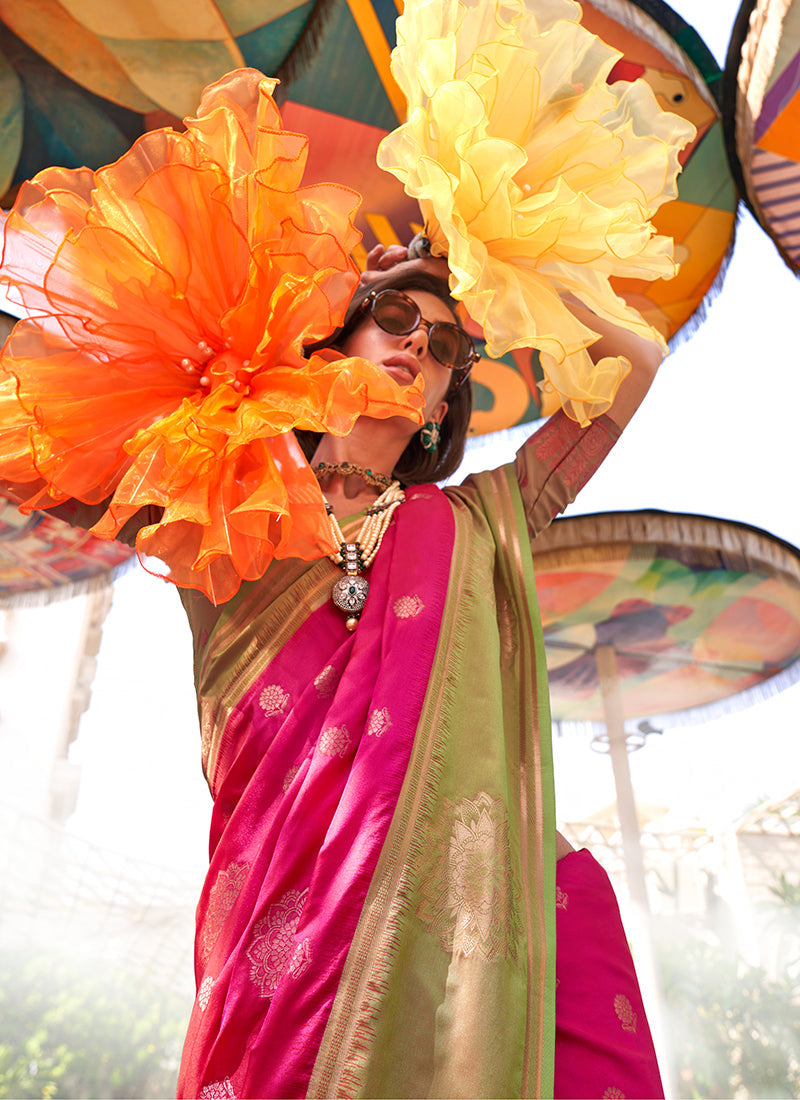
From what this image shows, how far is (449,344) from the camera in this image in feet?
3.59

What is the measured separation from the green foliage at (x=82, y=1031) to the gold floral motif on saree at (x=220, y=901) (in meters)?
1.53

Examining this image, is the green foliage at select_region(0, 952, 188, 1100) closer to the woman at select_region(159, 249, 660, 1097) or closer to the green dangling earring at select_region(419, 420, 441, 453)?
the woman at select_region(159, 249, 660, 1097)

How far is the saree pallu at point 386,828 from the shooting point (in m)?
0.58

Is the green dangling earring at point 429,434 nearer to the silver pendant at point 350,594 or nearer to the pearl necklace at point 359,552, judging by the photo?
the pearl necklace at point 359,552

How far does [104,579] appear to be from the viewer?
2242 mm

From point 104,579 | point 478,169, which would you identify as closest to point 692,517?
point 478,169

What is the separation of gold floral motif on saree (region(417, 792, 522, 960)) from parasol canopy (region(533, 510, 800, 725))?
149 centimetres

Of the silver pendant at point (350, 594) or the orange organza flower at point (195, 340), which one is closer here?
the orange organza flower at point (195, 340)

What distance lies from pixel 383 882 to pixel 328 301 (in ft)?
1.71

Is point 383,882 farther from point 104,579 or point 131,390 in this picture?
point 104,579

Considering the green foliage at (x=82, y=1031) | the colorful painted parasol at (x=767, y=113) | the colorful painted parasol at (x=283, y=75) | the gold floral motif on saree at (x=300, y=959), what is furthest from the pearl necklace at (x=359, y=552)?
the green foliage at (x=82, y=1031)

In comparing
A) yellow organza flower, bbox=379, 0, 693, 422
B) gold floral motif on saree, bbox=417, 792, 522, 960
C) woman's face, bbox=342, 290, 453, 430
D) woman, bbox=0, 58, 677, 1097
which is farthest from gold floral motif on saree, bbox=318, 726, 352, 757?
woman's face, bbox=342, 290, 453, 430

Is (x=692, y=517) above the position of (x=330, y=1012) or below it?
above

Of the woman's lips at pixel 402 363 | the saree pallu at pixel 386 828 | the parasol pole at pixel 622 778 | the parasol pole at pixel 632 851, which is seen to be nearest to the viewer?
the saree pallu at pixel 386 828
